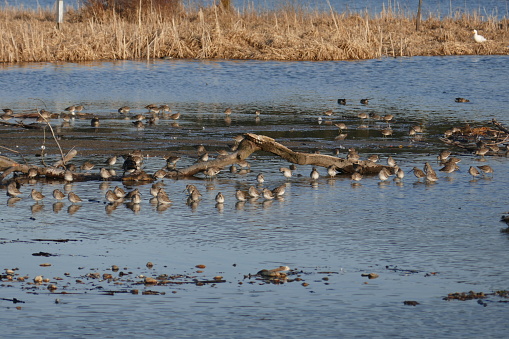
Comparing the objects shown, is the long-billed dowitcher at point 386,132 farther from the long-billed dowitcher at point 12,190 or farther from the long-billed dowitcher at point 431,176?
the long-billed dowitcher at point 12,190

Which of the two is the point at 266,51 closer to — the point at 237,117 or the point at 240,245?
the point at 237,117

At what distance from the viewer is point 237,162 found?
1370 centimetres

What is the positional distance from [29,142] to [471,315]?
441 inches

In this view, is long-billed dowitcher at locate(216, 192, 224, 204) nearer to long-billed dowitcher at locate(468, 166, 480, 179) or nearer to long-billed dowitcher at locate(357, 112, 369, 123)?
long-billed dowitcher at locate(468, 166, 480, 179)

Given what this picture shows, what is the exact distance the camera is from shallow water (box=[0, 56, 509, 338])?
743 cm

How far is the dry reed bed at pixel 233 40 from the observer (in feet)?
107

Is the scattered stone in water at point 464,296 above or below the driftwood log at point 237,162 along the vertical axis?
below

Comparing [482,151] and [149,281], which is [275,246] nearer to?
[149,281]

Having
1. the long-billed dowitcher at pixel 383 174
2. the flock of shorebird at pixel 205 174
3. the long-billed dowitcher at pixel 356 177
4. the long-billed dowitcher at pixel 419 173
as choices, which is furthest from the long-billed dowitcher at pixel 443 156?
the long-billed dowitcher at pixel 356 177

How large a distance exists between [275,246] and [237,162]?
162 inches

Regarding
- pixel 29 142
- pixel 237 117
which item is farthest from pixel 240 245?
pixel 237 117

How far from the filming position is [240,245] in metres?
9.77

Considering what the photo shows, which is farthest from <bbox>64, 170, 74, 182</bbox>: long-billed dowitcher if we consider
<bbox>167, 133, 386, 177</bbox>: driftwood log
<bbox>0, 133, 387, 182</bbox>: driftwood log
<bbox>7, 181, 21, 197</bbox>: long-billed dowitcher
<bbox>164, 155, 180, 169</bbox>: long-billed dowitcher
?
<bbox>164, 155, 180, 169</bbox>: long-billed dowitcher

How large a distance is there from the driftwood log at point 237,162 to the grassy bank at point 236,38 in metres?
18.5
